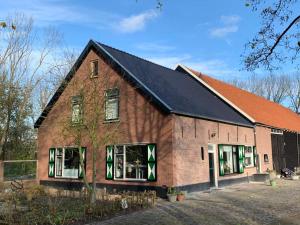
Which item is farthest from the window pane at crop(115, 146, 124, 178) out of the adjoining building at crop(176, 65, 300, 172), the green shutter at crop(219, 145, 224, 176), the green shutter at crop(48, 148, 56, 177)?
the adjoining building at crop(176, 65, 300, 172)

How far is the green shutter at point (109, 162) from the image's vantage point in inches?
661

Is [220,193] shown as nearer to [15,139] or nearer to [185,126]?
[185,126]

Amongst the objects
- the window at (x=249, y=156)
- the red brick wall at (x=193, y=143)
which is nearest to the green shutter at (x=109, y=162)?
the red brick wall at (x=193, y=143)

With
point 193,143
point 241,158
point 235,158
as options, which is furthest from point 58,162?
point 241,158

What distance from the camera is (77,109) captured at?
44.8 feet

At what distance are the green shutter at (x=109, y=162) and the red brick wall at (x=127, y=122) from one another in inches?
13.2

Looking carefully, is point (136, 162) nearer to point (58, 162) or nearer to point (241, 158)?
point (58, 162)

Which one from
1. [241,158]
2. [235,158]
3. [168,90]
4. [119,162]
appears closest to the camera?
[119,162]

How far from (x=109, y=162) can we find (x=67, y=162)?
10.8 feet

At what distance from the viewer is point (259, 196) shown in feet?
49.7

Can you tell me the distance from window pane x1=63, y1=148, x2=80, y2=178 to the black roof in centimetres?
308

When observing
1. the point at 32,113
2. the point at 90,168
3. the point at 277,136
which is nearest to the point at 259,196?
the point at 90,168

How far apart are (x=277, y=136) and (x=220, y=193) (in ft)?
44.1

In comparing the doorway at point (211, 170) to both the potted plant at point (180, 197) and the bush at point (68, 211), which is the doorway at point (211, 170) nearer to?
the potted plant at point (180, 197)
